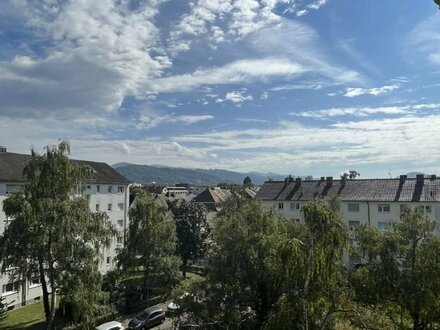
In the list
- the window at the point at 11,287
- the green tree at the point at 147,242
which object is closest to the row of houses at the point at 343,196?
the window at the point at 11,287

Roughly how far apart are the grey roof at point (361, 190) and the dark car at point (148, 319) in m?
29.4

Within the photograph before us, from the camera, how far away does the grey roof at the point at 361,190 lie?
48312 mm

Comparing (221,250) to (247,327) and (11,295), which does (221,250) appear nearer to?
(247,327)

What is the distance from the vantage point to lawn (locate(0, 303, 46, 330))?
30.2m

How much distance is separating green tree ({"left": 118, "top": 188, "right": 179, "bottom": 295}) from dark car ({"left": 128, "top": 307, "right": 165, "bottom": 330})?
5.56m

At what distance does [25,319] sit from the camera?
3206 cm

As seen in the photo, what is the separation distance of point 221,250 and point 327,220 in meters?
10.1

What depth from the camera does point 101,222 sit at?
1007 inches

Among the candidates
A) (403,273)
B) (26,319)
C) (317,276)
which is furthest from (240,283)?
(26,319)

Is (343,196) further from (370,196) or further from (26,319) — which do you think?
(26,319)

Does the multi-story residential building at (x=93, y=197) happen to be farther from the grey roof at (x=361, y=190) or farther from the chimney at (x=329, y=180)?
the chimney at (x=329, y=180)

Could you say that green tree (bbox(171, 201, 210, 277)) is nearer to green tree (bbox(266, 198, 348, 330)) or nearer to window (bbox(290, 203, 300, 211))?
window (bbox(290, 203, 300, 211))

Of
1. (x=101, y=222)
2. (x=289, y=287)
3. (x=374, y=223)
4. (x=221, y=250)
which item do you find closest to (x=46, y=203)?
(x=101, y=222)

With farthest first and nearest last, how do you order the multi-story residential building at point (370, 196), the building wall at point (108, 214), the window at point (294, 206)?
the window at point (294, 206) → the multi-story residential building at point (370, 196) → the building wall at point (108, 214)
